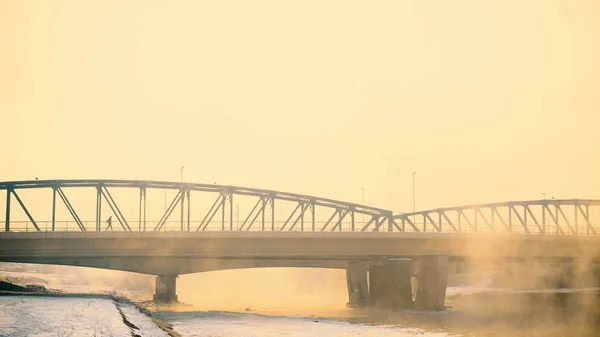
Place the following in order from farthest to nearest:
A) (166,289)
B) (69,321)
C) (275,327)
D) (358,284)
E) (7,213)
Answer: (166,289) < (358,284) < (7,213) < (275,327) < (69,321)

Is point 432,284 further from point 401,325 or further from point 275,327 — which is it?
point 275,327

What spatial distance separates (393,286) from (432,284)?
528 centimetres

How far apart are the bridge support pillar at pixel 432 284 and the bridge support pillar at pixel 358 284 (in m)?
11.4

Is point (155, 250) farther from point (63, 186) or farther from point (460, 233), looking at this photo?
point (460, 233)

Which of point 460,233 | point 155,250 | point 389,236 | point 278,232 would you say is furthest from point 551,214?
point 155,250

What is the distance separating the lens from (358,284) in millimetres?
114250

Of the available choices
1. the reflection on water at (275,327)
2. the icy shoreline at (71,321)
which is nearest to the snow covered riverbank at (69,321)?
the icy shoreline at (71,321)

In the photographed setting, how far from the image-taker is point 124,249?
9431 centimetres

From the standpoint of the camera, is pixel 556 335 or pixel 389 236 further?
pixel 389 236

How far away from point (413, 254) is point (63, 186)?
147 feet

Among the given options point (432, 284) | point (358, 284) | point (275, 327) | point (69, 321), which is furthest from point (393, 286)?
point (69, 321)

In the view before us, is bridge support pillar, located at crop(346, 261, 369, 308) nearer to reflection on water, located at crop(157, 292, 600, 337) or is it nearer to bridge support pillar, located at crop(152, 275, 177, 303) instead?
reflection on water, located at crop(157, 292, 600, 337)

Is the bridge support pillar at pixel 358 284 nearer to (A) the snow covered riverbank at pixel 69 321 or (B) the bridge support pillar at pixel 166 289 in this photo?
(B) the bridge support pillar at pixel 166 289

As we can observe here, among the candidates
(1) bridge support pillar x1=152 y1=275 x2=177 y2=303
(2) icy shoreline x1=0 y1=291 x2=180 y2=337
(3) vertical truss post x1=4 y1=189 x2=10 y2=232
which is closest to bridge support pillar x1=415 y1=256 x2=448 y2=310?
(1) bridge support pillar x1=152 y1=275 x2=177 y2=303
